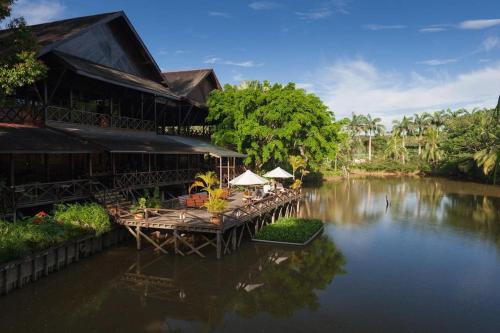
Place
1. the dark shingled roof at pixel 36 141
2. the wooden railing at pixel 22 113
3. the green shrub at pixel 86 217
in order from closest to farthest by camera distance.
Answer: the dark shingled roof at pixel 36 141, the green shrub at pixel 86 217, the wooden railing at pixel 22 113

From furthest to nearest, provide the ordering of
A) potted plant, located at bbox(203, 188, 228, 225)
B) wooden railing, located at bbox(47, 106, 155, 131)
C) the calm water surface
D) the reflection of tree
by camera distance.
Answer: wooden railing, located at bbox(47, 106, 155, 131)
potted plant, located at bbox(203, 188, 228, 225)
the reflection of tree
the calm water surface

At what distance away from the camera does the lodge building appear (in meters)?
18.8

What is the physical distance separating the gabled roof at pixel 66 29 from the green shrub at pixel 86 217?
952cm

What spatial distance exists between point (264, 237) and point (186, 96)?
58.6 ft

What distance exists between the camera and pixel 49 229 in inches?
618

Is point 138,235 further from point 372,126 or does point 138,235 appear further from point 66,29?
point 372,126

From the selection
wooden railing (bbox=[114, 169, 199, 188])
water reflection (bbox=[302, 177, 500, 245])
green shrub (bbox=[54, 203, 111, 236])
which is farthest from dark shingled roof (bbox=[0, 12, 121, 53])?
water reflection (bbox=[302, 177, 500, 245])

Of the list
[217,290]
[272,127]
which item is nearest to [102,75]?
[217,290]

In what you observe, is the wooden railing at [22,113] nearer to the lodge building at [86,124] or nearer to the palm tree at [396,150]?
the lodge building at [86,124]

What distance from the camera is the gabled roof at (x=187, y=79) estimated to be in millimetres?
36188

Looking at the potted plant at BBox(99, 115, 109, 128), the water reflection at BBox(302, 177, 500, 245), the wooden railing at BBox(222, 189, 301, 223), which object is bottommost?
the water reflection at BBox(302, 177, 500, 245)

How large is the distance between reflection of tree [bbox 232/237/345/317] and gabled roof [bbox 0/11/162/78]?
1720 cm

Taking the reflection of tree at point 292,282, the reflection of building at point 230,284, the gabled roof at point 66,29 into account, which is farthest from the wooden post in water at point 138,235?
the gabled roof at point 66,29

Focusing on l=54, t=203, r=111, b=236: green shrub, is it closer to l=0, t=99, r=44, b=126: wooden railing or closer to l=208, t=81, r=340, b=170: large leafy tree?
l=0, t=99, r=44, b=126: wooden railing
